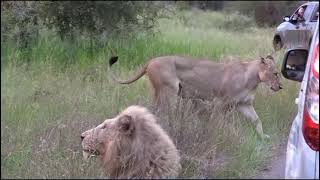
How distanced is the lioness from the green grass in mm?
320

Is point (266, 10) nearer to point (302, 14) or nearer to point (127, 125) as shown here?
point (302, 14)

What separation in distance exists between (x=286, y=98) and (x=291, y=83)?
1.12 m

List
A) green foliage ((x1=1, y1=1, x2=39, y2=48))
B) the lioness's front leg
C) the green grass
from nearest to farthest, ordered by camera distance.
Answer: the green grass → the lioness's front leg → green foliage ((x1=1, y1=1, x2=39, y2=48))

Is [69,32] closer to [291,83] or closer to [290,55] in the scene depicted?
[291,83]

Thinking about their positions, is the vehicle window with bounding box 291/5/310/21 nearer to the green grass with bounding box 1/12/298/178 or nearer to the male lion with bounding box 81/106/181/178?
the green grass with bounding box 1/12/298/178

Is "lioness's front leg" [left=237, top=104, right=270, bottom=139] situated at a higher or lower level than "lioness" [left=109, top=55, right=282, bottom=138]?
lower

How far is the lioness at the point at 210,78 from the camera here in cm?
869

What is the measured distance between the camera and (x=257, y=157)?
6598mm

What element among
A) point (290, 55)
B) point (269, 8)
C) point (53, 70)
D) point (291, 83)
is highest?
point (290, 55)

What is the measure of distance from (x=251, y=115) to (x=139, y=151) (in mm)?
3968

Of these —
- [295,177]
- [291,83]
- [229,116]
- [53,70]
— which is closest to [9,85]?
[295,177]

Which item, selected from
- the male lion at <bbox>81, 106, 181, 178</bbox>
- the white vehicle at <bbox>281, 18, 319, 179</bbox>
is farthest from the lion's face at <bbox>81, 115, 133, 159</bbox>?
the white vehicle at <bbox>281, 18, 319, 179</bbox>

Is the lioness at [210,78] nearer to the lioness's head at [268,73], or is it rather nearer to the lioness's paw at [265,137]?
the lioness's head at [268,73]

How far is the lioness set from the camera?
8688 mm
